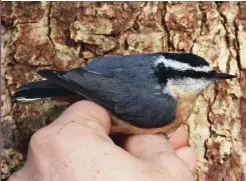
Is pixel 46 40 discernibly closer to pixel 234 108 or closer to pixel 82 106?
pixel 82 106

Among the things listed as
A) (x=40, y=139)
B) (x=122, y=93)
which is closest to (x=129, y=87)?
(x=122, y=93)

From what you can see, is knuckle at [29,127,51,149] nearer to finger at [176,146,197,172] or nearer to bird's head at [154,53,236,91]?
finger at [176,146,197,172]

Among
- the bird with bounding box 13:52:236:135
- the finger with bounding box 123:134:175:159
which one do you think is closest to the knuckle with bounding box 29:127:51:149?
the finger with bounding box 123:134:175:159

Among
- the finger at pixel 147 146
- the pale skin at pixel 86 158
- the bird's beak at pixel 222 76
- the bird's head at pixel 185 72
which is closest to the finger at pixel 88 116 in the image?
the pale skin at pixel 86 158

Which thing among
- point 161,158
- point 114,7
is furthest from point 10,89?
point 161,158

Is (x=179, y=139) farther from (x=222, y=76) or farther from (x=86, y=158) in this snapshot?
(x=86, y=158)
